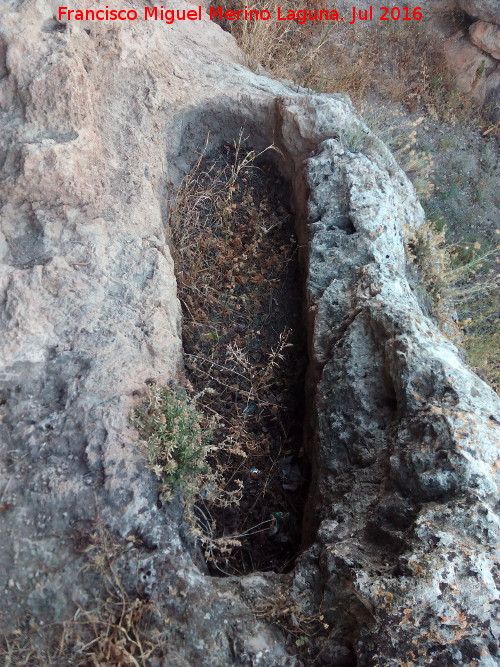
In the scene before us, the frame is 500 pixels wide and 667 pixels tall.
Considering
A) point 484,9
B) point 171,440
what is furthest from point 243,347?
point 484,9

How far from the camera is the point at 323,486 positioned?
2549 mm

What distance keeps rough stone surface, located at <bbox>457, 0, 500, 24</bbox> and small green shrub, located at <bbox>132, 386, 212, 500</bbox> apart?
22.4ft

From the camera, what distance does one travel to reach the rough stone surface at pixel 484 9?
6.54 meters

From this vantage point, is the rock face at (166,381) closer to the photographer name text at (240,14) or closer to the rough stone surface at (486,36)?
the photographer name text at (240,14)

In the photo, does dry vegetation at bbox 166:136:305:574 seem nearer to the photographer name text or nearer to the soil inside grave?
the soil inside grave

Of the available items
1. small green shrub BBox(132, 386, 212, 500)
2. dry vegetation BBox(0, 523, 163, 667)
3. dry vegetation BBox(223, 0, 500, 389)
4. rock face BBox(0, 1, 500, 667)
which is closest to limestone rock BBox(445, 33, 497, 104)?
dry vegetation BBox(223, 0, 500, 389)

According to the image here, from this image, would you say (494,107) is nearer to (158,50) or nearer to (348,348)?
(158,50)

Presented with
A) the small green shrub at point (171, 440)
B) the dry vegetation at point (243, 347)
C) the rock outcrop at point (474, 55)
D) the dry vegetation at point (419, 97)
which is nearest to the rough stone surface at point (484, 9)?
the rock outcrop at point (474, 55)

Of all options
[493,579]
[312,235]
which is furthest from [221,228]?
[493,579]

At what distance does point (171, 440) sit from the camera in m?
2.36

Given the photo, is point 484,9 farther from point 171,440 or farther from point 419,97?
point 171,440

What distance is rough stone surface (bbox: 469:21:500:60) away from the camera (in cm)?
671

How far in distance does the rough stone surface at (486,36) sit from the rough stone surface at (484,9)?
0.08 metres

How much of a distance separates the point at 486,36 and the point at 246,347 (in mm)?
6058
